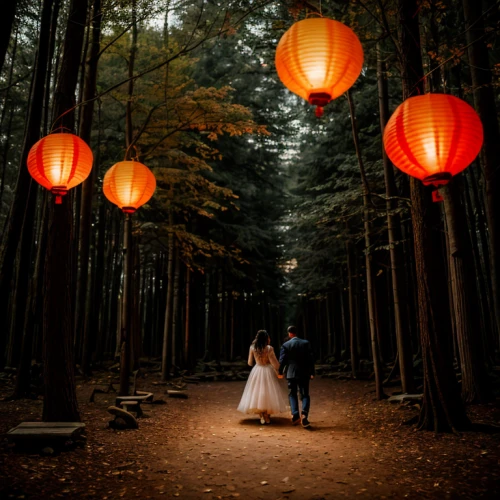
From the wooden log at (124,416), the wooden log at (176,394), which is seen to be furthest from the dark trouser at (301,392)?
the wooden log at (176,394)

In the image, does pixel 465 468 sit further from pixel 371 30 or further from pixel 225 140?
pixel 225 140

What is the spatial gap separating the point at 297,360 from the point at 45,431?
4.39 meters

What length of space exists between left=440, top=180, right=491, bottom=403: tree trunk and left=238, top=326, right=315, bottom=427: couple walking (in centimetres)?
285

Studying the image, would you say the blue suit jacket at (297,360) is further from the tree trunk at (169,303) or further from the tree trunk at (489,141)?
the tree trunk at (169,303)

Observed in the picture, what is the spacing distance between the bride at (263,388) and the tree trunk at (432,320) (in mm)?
2732

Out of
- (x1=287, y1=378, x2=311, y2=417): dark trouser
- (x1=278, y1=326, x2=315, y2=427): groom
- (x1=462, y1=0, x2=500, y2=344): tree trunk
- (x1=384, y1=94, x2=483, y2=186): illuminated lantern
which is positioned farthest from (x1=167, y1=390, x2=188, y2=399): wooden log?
(x1=384, y1=94, x2=483, y2=186): illuminated lantern

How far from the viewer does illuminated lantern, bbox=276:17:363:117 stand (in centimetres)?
384

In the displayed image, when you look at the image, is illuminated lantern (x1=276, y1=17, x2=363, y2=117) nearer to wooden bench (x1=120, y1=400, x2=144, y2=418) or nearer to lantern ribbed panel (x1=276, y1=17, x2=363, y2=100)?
lantern ribbed panel (x1=276, y1=17, x2=363, y2=100)

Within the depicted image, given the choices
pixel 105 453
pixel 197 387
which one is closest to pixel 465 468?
pixel 105 453

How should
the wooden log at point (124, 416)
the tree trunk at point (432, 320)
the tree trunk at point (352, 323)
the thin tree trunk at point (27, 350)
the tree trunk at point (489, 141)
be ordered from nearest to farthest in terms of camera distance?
the tree trunk at point (432, 320)
the tree trunk at point (489, 141)
the wooden log at point (124, 416)
the thin tree trunk at point (27, 350)
the tree trunk at point (352, 323)

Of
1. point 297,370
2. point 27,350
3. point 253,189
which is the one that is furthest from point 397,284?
point 253,189

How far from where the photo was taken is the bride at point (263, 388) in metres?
7.68

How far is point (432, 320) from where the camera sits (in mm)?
5867

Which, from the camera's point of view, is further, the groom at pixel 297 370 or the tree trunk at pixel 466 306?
the groom at pixel 297 370
